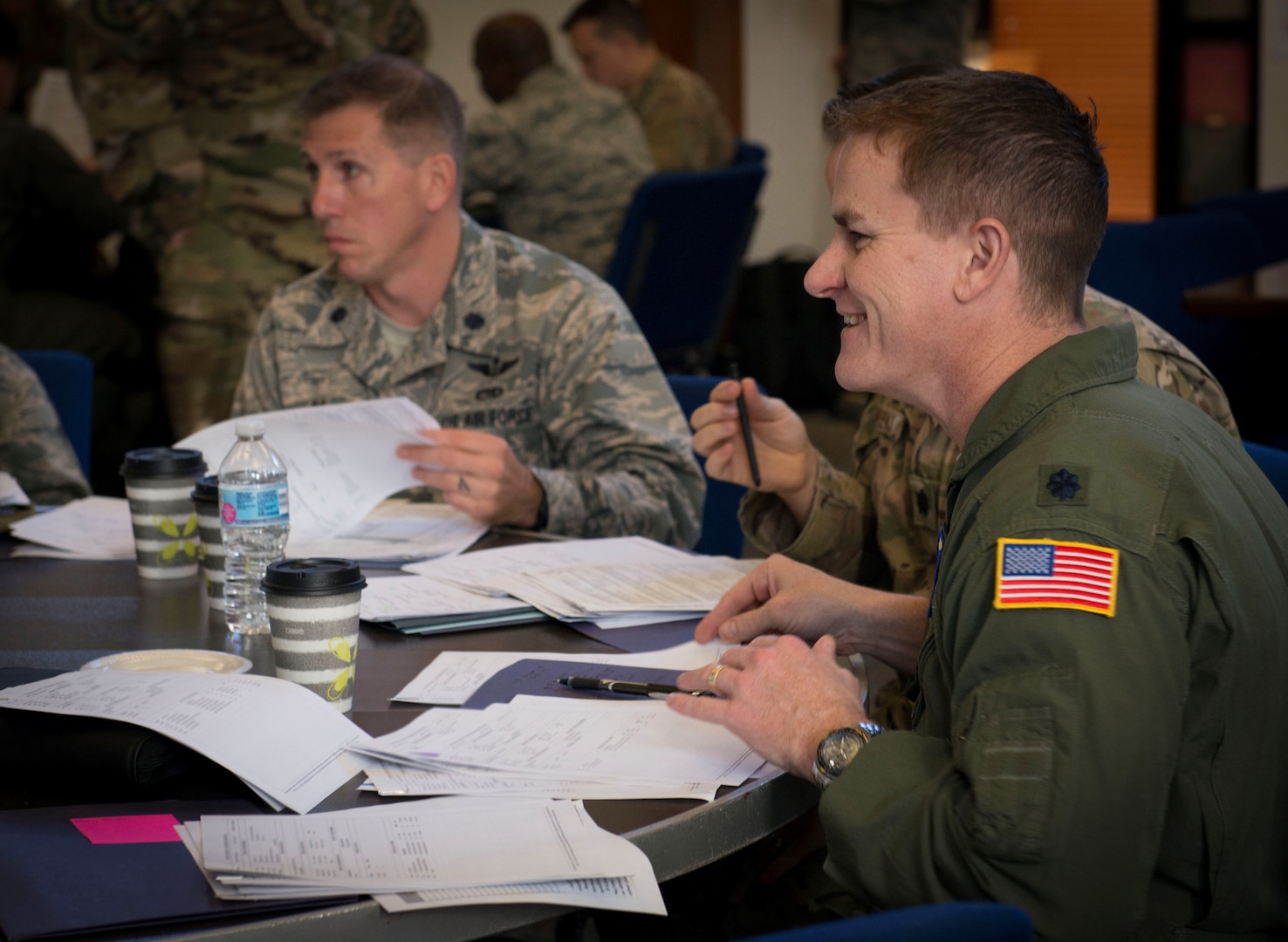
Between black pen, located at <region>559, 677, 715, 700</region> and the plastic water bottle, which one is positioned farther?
the plastic water bottle

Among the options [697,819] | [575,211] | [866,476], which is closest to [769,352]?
[575,211]

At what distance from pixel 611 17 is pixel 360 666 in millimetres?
4982

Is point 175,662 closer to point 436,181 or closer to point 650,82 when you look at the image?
point 436,181

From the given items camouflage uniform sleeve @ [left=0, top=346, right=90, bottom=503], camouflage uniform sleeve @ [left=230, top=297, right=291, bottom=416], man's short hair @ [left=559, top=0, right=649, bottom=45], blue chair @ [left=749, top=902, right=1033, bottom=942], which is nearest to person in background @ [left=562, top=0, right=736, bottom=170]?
man's short hair @ [left=559, top=0, right=649, bottom=45]

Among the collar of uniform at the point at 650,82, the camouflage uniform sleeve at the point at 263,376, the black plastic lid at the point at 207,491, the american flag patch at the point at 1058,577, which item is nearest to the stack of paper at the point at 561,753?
the american flag patch at the point at 1058,577

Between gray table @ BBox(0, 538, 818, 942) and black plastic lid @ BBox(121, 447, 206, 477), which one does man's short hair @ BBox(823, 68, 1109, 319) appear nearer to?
gray table @ BBox(0, 538, 818, 942)

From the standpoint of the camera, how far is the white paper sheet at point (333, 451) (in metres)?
1.87

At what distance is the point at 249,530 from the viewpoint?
1505mm

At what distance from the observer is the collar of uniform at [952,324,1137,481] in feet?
3.59

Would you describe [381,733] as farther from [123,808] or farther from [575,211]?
[575,211]

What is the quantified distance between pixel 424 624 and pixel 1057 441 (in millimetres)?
713

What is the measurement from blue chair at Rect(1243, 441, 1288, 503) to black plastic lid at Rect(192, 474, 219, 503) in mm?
1120

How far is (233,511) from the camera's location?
1499 mm

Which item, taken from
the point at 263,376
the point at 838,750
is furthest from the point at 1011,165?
the point at 263,376
